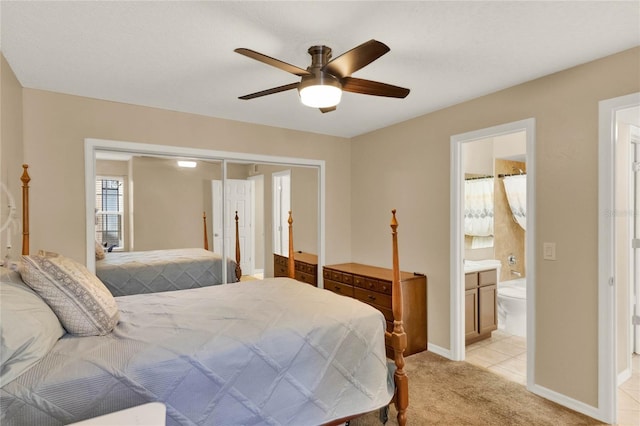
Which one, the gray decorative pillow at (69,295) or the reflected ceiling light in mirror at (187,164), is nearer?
the gray decorative pillow at (69,295)

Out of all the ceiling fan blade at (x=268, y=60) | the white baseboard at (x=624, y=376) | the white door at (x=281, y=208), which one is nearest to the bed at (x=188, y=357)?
the ceiling fan blade at (x=268, y=60)

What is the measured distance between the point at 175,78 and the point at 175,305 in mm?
1674

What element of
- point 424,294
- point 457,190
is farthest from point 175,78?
point 424,294

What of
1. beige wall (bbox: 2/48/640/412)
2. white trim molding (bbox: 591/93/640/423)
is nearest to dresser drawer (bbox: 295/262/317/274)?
beige wall (bbox: 2/48/640/412)

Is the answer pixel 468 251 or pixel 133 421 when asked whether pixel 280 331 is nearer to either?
pixel 133 421

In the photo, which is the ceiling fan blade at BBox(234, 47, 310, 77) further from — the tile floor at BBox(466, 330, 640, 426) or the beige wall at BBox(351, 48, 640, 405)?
the tile floor at BBox(466, 330, 640, 426)

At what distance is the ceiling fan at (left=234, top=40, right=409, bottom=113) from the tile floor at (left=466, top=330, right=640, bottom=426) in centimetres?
263

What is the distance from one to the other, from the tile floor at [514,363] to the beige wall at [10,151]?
382 centimetres

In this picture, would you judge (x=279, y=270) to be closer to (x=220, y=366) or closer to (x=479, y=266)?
(x=479, y=266)

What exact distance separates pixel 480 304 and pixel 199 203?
319 cm

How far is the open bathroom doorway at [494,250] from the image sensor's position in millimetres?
2910

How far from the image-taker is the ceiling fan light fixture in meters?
1.88

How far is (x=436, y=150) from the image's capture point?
350 centimetres

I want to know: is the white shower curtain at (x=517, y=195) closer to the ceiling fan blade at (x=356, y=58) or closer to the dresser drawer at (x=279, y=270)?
the dresser drawer at (x=279, y=270)
